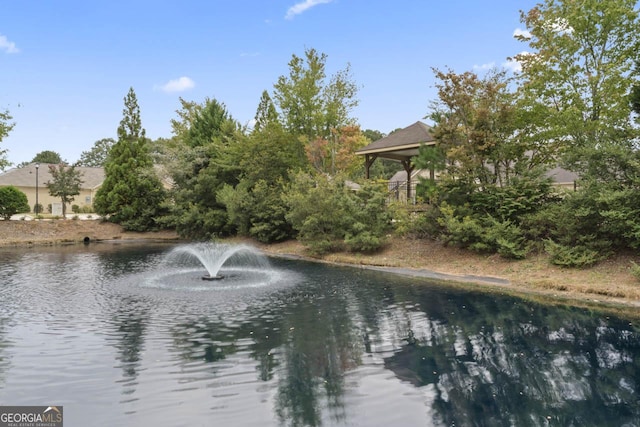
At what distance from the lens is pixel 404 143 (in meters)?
19.8

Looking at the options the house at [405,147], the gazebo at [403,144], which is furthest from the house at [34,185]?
the house at [405,147]

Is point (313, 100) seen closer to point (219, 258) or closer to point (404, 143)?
point (404, 143)

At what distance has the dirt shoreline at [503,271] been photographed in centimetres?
1076

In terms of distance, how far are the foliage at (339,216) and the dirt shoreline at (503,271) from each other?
2.06 ft

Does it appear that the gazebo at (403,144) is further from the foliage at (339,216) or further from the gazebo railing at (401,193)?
the foliage at (339,216)

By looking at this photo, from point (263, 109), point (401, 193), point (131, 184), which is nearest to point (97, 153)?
point (131, 184)

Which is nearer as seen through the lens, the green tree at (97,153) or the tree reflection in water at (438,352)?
the tree reflection in water at (438,352)

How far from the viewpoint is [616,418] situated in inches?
177

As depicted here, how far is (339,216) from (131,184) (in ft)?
61.2

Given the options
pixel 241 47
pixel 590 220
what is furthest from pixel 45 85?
pixel 590 220

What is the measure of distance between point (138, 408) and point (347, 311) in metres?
5.49

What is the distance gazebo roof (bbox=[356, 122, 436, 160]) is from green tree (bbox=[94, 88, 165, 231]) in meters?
16.3

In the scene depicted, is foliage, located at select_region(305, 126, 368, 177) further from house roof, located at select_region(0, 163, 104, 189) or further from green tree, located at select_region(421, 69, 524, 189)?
house roof, located at select_region(0, 163, 104, 189)

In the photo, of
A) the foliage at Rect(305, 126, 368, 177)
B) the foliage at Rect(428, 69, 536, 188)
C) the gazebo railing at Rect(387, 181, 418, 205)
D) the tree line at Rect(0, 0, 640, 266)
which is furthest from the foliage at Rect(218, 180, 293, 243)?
the foliage at Rect(428, 69, 536, 188)
